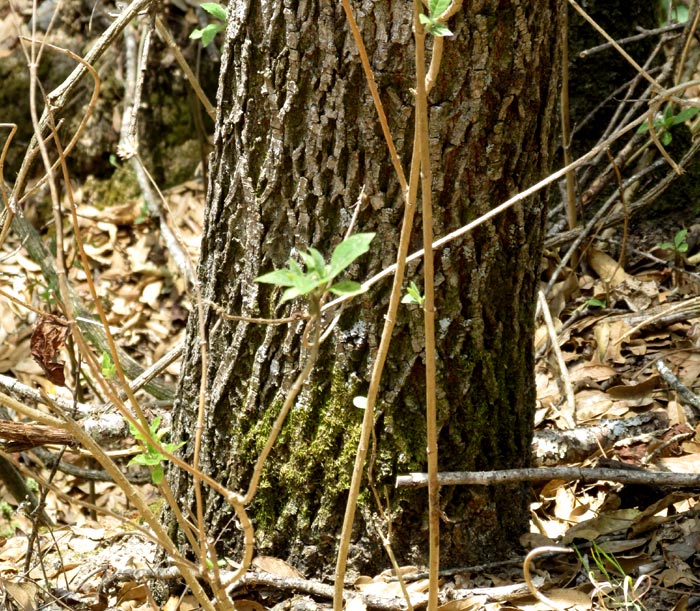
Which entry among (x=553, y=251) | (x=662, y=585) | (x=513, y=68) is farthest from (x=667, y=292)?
(x=513, y=68)

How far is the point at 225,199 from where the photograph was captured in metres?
2.00

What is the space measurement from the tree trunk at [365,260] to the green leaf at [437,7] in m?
0.50

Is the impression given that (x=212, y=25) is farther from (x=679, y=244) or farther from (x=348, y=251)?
(x=679, y=244)

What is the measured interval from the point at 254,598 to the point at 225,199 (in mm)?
999

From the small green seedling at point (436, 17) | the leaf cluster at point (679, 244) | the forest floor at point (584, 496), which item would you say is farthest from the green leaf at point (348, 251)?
the leaf cluster at point (679, 244)

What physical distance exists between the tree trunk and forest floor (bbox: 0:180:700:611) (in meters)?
0.16

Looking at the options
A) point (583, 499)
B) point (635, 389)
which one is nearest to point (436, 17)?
point (583, 499)

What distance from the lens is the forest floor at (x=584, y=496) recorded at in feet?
6.59

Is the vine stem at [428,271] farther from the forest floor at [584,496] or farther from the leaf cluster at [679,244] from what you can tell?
the leaf cluster at [679,244]

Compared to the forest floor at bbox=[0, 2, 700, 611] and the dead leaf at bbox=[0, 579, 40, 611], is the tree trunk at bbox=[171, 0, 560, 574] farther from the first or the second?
the dead leaf at bbox=[0, 579, 40, 611]

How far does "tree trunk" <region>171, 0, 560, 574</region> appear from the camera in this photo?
5.78ft

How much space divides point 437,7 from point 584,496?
168cm

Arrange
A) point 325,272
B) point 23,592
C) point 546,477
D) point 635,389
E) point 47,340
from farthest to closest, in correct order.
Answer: point 635,389 < point 23,592 < point 546,477 < point 47,340 < point 325,272

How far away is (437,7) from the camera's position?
3.97ft
